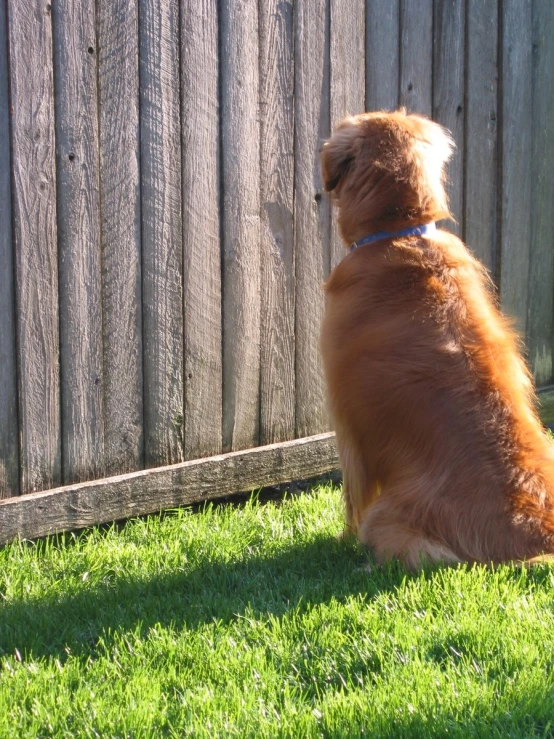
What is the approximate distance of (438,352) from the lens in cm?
347

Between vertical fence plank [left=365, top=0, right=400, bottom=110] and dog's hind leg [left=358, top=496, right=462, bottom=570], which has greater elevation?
vertical fence plank [left=365, top=0, right=400, bottom=110]

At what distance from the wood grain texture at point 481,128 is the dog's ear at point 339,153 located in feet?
5.96

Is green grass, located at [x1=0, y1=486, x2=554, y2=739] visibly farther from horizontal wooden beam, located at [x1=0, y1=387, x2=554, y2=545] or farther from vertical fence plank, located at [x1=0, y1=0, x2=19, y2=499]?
vertical fence plank, located at [x1=0, y1=0, x2=19, y2=499]

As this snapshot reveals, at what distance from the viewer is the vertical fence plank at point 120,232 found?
3971mm

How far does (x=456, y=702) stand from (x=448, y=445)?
1.17 meters

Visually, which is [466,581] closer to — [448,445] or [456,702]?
[448,445]

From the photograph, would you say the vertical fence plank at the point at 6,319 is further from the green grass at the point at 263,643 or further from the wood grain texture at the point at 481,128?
the wood grain texture at the point at 481,128

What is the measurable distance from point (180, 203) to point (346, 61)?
129 cm

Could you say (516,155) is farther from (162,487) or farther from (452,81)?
(162,487)

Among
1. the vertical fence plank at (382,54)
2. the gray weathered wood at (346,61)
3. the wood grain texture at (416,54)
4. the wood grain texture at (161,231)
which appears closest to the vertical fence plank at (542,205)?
the wood grain texture at (416,54)

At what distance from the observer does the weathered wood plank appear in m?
3.89

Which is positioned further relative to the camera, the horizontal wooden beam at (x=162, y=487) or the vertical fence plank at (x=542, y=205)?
the vertical fence plank at (x=542, y=205)

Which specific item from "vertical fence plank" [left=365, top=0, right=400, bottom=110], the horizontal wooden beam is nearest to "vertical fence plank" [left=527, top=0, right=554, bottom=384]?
"vertical fence plank" [left=365, top=0, right=400, bottom=110]

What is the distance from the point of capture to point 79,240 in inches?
156
